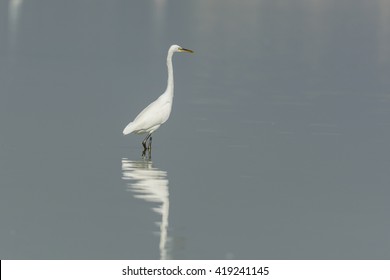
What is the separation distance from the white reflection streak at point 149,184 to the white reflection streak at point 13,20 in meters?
19.6

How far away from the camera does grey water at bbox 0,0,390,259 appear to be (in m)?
13.8

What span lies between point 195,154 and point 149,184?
2.77 m

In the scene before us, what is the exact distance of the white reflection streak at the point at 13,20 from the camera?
1585 inches

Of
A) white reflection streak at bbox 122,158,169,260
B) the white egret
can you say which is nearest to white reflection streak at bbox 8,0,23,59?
the white egret

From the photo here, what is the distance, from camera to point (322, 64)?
3859cm

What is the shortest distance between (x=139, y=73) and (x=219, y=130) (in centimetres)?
1044

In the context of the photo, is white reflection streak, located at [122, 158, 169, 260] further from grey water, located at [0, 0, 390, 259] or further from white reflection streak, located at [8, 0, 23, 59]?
white reflection streak, located at [8, 0, 23, 59]

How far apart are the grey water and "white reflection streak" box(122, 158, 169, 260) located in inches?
1.1

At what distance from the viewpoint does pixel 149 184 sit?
16.9 m

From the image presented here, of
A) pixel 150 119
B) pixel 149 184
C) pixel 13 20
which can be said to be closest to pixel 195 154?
pixel 150 119

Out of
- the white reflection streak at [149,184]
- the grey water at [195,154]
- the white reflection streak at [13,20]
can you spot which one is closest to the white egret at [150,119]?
the grey water at [195,154]

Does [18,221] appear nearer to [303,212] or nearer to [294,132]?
[303,212]
